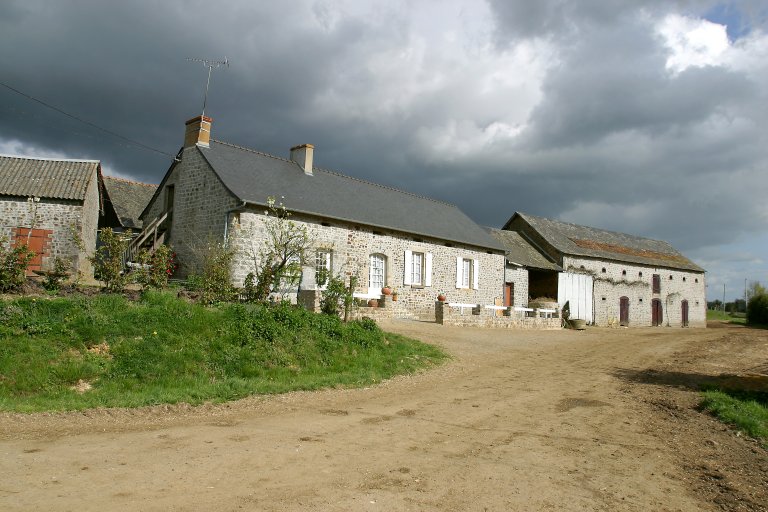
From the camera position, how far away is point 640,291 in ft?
106

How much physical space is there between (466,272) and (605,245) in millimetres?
14307

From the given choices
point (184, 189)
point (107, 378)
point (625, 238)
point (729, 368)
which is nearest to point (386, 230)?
point (184, 189)

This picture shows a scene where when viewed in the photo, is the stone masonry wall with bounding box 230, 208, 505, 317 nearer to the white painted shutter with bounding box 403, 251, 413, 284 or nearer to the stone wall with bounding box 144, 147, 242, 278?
the white painted shutter with bounding box 403, 251, 413, 284

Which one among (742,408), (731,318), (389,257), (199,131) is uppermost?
(199,131)

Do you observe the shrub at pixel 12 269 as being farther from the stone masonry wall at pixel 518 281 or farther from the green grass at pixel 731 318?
the green grass at pixel 731 318

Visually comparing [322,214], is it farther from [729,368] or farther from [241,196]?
[729,368]

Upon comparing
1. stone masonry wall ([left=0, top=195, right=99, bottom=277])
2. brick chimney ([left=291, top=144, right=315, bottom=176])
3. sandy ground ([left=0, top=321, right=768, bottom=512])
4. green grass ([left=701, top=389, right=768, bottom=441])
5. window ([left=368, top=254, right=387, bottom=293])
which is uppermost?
brick chimney ([left=291, top=144, right=315, bottom=176])

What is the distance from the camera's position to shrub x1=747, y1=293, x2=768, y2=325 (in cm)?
3384

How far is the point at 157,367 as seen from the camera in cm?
793

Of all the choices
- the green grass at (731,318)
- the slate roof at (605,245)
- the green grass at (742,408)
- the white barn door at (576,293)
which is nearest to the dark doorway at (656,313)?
the slate roof at (605,245)

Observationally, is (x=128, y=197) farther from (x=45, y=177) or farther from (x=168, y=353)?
(x=168, y=353)

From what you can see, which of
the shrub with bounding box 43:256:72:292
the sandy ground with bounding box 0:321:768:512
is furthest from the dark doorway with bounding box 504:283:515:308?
the shrub with bounding box 43:256:72:292

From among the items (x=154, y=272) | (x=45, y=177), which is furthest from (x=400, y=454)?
(x=45, y=177)

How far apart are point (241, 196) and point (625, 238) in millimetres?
28692
